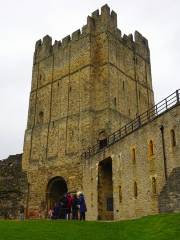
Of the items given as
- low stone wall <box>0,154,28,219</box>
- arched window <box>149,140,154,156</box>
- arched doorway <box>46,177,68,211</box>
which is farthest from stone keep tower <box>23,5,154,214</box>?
arched window <box>149,140,154,156</box>

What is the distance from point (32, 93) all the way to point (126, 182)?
19640 mm

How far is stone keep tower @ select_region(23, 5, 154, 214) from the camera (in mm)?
33188

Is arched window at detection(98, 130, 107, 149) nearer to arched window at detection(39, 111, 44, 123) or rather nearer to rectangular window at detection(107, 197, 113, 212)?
rectangular window at detection(107, 197, 113, 212)

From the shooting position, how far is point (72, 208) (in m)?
19.6

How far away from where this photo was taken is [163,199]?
64.8 ft

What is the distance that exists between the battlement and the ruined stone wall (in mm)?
15625

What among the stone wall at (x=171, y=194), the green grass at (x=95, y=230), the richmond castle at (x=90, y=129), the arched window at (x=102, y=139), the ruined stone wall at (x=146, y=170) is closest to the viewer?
the green grass at (x=95, y=230)

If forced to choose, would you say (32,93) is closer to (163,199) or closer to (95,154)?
(95,154)

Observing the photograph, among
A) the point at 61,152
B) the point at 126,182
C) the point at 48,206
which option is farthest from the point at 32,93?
the point at 126,182

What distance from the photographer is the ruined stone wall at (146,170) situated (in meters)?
19.9

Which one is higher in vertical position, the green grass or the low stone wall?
the low stone wall

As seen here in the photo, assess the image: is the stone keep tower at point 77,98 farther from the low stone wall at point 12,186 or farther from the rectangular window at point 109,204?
the rectangular window at point 109,204


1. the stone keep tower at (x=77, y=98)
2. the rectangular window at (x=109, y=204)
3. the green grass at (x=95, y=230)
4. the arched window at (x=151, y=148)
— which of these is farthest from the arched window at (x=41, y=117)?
the green grass at (x=95, y=230)

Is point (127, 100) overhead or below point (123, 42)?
below
